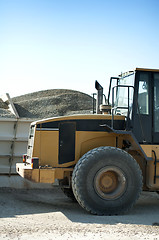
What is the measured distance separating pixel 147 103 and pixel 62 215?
2697mm

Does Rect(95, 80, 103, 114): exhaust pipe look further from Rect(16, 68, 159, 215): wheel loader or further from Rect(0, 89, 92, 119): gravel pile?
Rect(0, 89, 92, 119): gravel pile

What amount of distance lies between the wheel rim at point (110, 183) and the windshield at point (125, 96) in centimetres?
125

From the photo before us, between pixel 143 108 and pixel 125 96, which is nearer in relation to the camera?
pixel 143 108

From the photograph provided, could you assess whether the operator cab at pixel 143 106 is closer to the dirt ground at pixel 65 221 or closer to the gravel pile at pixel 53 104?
the dirt ground at pixel 65 221

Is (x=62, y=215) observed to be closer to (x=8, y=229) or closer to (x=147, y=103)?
(x=8, y=229)

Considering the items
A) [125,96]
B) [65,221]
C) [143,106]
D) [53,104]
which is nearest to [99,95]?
[125,96]

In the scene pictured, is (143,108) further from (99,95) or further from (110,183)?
(110,183)

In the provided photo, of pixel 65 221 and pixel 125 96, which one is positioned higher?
pixel 125 96

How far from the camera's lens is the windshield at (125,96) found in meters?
6.91

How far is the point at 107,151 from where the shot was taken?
6.38 m

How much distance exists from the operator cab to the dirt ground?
5.00 ft

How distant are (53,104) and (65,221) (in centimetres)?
1596

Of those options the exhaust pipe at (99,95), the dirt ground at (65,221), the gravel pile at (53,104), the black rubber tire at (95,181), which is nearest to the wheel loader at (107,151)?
the black rubber tire at (95,181)

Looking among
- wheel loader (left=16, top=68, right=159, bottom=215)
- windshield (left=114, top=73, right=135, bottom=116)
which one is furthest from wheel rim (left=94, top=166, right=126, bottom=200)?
windshield (left=114, top=73, right=135, bottom=116)
